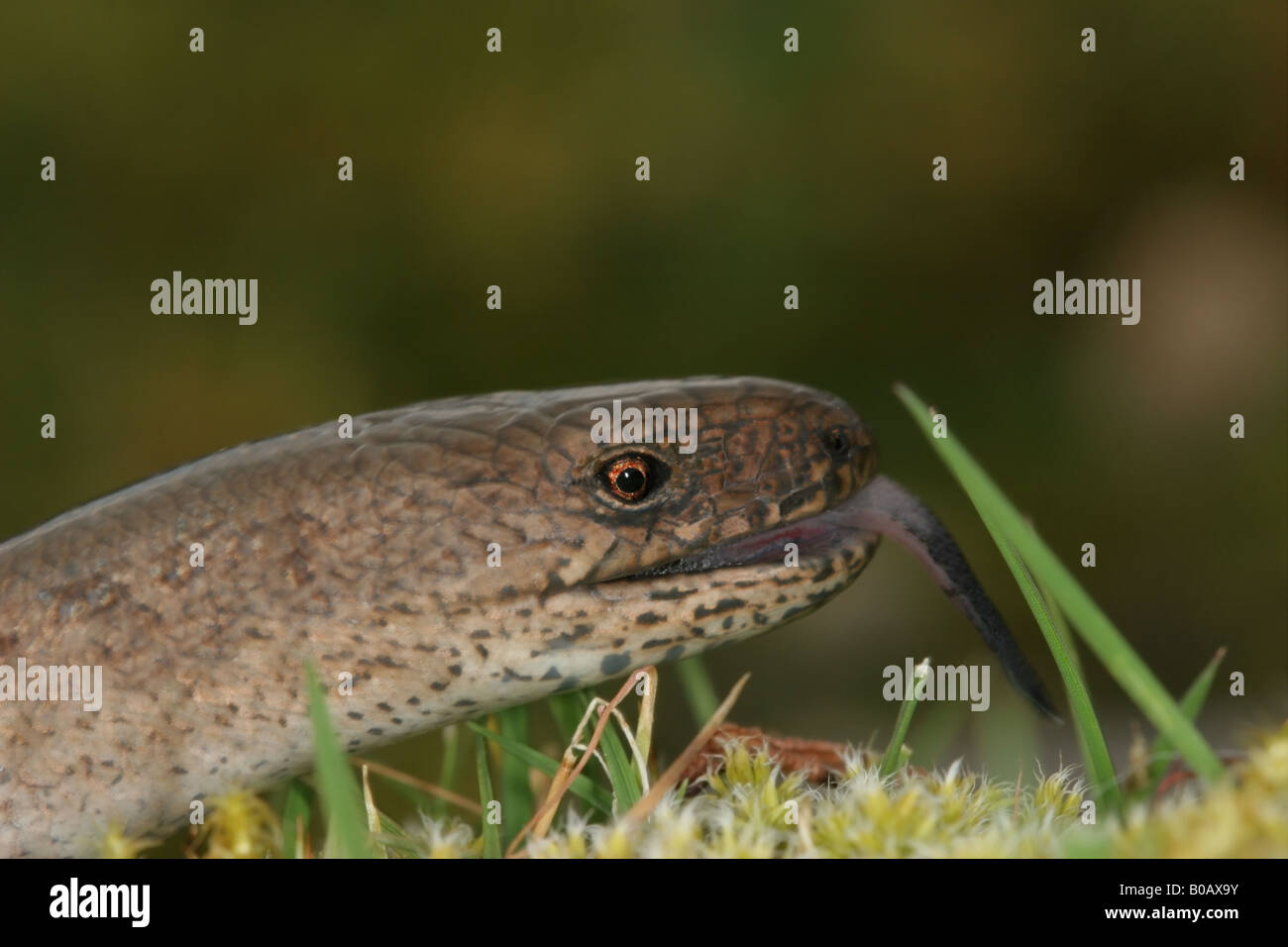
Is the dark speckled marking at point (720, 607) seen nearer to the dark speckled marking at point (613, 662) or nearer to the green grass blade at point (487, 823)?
the dark speckled marking at point (613, 662)

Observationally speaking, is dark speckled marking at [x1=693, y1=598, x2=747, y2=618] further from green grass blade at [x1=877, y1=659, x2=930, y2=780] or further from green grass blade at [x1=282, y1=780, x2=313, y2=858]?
green grass blade at [x1=282, y1=780, x2=313, y2=858]

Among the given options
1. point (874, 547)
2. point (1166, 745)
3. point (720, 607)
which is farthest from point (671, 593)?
point (1166, 745)

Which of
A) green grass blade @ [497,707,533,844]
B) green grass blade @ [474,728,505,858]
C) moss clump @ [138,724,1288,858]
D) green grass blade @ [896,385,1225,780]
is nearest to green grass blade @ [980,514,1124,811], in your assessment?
moss clump @ [138,724,1288,858]

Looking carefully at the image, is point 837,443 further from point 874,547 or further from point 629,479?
point 629,479

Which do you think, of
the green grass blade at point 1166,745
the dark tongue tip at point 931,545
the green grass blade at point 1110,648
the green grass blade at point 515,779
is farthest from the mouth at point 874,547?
the green grass blade at point 1110,648
